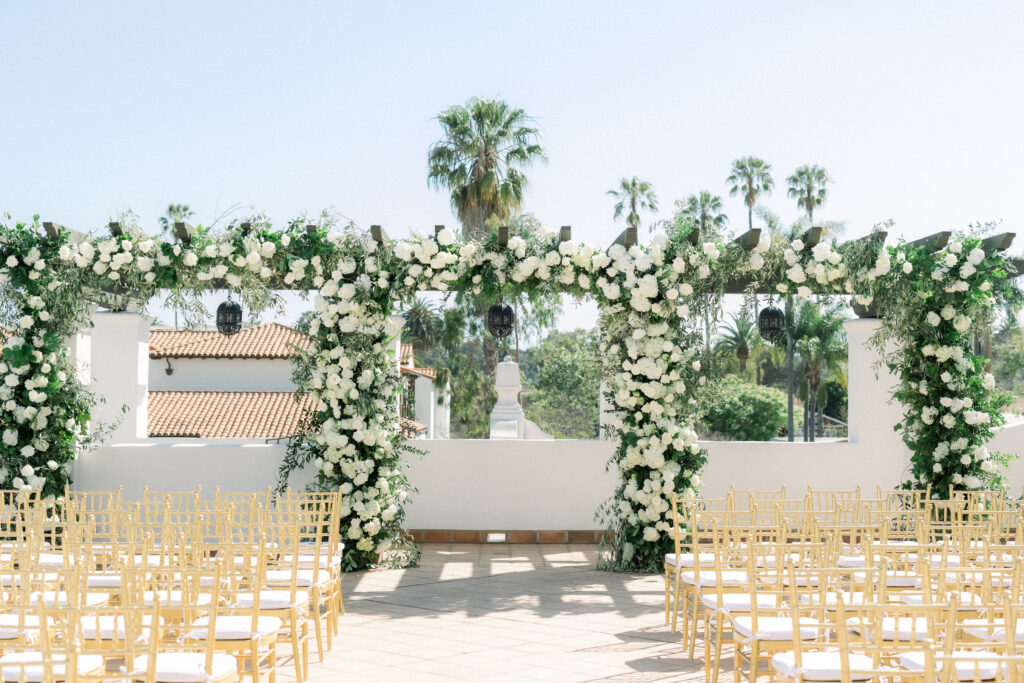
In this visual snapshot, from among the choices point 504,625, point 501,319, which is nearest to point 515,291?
point 501,319

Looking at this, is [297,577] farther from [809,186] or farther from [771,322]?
[809,186]

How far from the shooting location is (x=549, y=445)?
1023 cm

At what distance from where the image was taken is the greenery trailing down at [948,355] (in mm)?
8531

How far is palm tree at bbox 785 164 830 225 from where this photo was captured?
32219mm

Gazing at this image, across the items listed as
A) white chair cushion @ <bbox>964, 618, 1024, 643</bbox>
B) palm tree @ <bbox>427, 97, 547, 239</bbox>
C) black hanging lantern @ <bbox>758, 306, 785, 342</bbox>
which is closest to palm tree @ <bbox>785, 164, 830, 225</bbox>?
palm tree @ <bbox>427, 97, 547, 239</bbox>

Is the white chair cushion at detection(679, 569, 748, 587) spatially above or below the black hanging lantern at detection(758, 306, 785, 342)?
below

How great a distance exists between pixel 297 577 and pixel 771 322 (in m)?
5.44

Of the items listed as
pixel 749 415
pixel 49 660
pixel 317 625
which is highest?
pixel 749 415

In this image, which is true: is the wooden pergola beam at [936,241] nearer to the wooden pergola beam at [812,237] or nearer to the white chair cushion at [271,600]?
the wooden pergola beam at [812,237]

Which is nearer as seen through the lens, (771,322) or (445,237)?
(445,237)

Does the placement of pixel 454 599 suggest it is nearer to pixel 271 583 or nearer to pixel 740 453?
pixel 271 583

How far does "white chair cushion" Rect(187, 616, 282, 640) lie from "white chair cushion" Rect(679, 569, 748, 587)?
2275mm

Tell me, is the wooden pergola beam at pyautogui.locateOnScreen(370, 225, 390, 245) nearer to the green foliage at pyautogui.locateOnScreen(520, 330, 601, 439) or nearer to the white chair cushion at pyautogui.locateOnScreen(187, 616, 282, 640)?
the white chair cushion at pyautogui.locateOnScreen(187, 616, 282, 640)

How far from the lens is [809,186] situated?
106 ft
